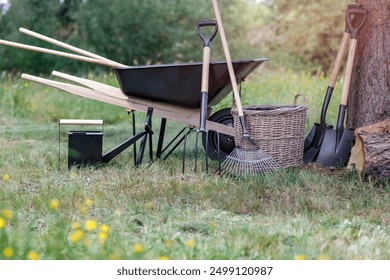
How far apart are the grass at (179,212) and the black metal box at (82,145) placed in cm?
11

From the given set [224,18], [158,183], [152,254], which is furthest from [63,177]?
[224,18]

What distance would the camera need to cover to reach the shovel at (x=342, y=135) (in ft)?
14.4

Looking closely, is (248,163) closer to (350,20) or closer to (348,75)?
(348,75)

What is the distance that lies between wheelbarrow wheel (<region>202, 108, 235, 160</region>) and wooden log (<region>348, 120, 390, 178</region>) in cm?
93

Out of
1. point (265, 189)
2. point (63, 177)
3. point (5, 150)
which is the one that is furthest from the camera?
point (5, 150)

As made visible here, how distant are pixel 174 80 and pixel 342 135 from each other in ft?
3.59

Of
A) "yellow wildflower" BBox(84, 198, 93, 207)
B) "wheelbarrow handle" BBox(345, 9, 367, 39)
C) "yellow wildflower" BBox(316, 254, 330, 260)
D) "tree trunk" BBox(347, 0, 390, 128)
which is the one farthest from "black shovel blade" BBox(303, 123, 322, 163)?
"yellow wildflower" BBox(316, 254, 330, 260)

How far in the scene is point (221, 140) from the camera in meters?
4.66

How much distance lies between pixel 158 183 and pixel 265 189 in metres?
0.57

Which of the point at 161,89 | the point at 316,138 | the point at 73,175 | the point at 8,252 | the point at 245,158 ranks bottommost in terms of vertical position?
the point at 8,252

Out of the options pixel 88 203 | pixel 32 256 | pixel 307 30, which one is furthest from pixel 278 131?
pixel 307 30

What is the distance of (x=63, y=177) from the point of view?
4109mm
